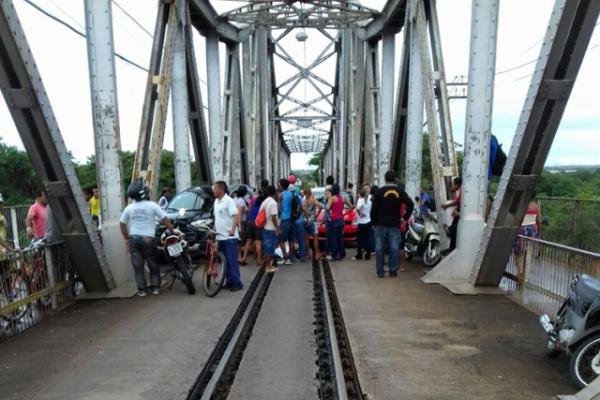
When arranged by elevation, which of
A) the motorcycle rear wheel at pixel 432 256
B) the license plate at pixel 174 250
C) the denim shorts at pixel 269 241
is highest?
the license plate at pixel 174 250

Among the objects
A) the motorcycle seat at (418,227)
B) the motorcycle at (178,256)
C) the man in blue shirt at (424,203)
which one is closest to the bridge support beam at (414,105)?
the man in blue shirt at (424,203)

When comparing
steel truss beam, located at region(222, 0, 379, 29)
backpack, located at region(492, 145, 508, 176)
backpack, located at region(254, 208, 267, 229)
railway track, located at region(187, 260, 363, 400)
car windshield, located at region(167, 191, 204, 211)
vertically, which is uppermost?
steel truss beam, located at region(222, 0, 379, 29)

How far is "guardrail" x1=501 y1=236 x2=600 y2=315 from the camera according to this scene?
5.93 metres

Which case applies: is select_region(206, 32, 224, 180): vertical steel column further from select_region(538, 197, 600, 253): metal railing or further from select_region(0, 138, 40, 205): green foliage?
select_region(0, 138, 40, 205): green foliage

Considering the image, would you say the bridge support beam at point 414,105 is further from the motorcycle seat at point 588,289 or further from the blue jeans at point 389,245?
the motorcycle seat at point 588,289

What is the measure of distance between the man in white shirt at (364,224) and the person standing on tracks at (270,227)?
7.69 feet

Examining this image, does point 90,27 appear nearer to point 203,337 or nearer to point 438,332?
point 203,337

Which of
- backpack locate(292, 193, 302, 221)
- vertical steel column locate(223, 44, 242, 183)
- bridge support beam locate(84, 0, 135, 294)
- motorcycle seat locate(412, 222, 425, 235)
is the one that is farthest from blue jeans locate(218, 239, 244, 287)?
vertical steel column locate(223, 44, 242, 183)

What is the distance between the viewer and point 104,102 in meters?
8.16

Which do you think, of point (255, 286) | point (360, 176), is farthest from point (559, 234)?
point (360, 176)

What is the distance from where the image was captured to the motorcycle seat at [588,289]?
445 cm

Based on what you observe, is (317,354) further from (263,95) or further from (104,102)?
(263,95)

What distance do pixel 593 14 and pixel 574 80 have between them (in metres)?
0.83

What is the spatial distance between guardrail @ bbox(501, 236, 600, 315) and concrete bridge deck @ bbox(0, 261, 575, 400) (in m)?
0.28
